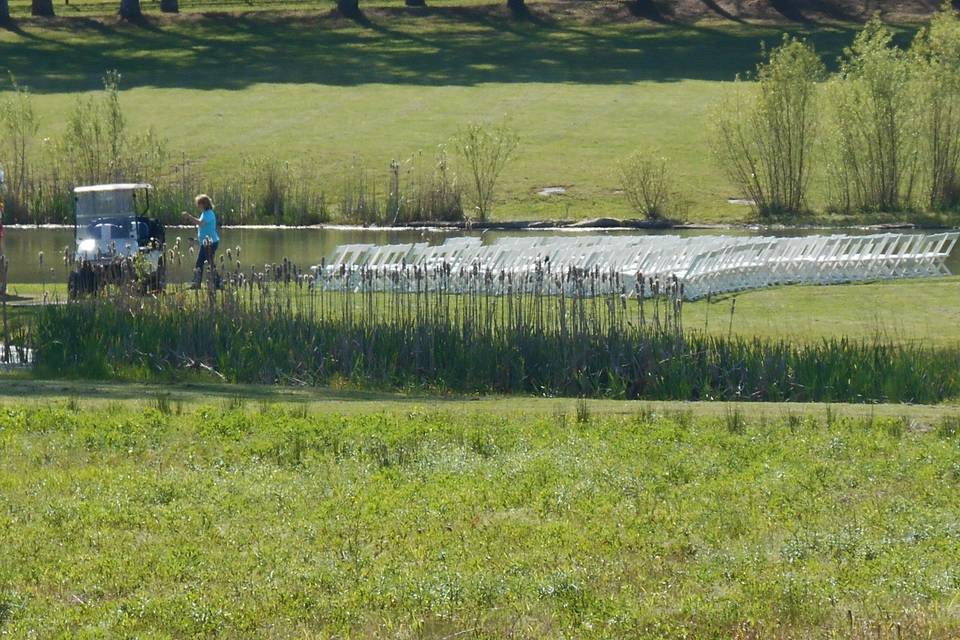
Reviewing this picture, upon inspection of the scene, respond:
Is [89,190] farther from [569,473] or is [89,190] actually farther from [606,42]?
[606,42]

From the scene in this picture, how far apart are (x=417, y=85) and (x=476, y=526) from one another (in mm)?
60284

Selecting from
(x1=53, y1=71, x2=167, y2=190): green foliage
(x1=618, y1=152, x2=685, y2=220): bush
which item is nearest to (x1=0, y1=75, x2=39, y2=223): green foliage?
(x1=53, y1=71, x2=167, y2=190): green foliage

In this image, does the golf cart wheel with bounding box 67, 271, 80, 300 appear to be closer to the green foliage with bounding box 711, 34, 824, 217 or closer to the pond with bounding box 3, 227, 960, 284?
the pond with bounding box 3, 227, 960, 284

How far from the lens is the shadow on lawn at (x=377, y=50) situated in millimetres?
71625

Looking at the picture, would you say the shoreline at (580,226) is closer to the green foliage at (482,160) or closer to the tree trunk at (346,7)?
the green foliage at (482,160)

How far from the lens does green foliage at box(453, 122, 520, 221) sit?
165 ft

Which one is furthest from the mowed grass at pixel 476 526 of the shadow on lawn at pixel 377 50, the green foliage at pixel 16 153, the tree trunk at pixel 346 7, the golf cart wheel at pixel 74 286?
the tree trunk at pixel 346 7

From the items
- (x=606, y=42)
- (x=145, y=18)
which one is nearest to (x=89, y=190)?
(x=606, y=42)

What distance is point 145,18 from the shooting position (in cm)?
8394

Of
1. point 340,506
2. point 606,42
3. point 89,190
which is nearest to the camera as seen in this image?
point 340,506

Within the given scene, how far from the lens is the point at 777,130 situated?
49.0m

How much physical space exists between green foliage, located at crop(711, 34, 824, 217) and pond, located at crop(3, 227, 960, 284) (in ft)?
11.6

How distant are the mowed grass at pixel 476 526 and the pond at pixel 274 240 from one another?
2145cm

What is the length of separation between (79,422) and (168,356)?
200 inches
